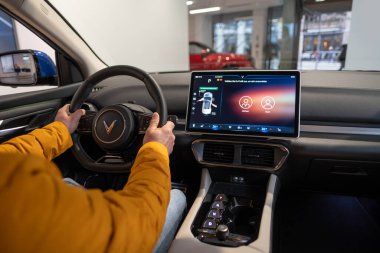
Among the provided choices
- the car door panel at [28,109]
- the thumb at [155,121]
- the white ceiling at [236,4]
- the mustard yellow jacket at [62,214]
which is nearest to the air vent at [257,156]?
the thumb at [155,121]

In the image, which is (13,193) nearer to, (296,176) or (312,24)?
(296,176)

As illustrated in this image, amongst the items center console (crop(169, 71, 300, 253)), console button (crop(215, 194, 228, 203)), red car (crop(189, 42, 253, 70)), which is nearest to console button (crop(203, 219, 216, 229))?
center console (crop(169, 71, 300, 253))

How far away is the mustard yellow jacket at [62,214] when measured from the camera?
472mm

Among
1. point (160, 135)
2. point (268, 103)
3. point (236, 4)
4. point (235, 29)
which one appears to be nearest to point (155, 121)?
point (160, 135)

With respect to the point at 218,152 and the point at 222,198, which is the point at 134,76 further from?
the point at 222,198

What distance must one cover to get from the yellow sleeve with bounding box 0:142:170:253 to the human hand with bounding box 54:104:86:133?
71 centimetres

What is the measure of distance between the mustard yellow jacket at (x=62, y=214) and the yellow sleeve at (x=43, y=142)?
52cm

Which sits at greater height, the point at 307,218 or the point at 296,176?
the point at 296,176

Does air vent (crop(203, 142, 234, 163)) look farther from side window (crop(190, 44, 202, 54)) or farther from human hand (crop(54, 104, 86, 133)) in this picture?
side window (crop(190, 44, 202, 54))

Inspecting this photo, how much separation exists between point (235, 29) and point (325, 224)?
12.1 m

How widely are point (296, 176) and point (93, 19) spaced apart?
1.93 m

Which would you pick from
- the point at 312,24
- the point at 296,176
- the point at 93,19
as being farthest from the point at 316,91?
the point at 312,24

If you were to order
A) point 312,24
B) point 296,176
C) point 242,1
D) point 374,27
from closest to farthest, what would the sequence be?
1. point 296,176
2. point 374,27
3. point 312,24
4. point 242,1

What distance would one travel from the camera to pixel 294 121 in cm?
126
